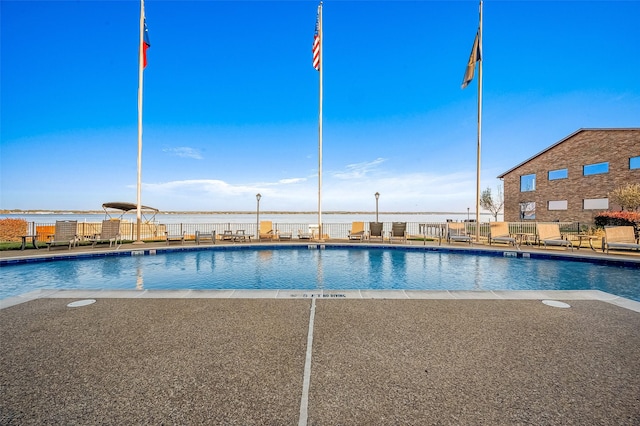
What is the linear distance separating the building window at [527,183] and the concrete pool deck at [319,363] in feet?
81.8

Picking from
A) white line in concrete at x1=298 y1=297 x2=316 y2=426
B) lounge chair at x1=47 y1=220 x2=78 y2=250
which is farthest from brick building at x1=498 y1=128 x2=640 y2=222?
lounge chair at x1=47 y1=220 x2=78 y2=250

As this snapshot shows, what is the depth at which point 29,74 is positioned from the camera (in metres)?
15.1

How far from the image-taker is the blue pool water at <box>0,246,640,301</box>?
23.5 ft

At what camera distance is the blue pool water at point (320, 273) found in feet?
23.5

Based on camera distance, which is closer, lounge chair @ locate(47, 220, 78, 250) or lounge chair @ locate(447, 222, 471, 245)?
lounge chair @ locate(47, 220, 78, 250)

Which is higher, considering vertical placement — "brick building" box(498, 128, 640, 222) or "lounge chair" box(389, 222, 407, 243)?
"brick building" box(498, 128, 640, 222)

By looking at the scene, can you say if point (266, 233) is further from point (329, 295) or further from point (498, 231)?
point (498, 231)

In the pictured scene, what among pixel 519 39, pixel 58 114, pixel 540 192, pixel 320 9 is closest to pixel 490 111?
pixel 519 39

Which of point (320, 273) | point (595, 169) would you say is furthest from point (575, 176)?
point (320, 273)

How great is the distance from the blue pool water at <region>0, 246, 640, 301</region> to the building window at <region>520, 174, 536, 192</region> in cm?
1872

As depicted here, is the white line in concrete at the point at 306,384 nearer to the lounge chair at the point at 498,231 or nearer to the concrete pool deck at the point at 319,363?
the concrete pool deck at the point at 319,363

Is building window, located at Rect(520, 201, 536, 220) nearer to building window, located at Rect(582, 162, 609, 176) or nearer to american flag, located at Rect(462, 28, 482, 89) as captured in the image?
building window, located at Rect(582, 162, 609, 176)

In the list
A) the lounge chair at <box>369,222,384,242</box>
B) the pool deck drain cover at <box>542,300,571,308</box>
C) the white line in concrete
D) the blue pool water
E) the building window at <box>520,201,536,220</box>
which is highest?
the building window at <box>520,201,536,220</box>

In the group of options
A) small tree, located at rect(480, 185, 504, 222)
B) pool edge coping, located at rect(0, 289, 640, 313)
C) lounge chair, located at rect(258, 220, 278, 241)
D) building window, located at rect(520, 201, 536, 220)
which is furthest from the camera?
small tree, located at rect(480, 185, 504, 222)
